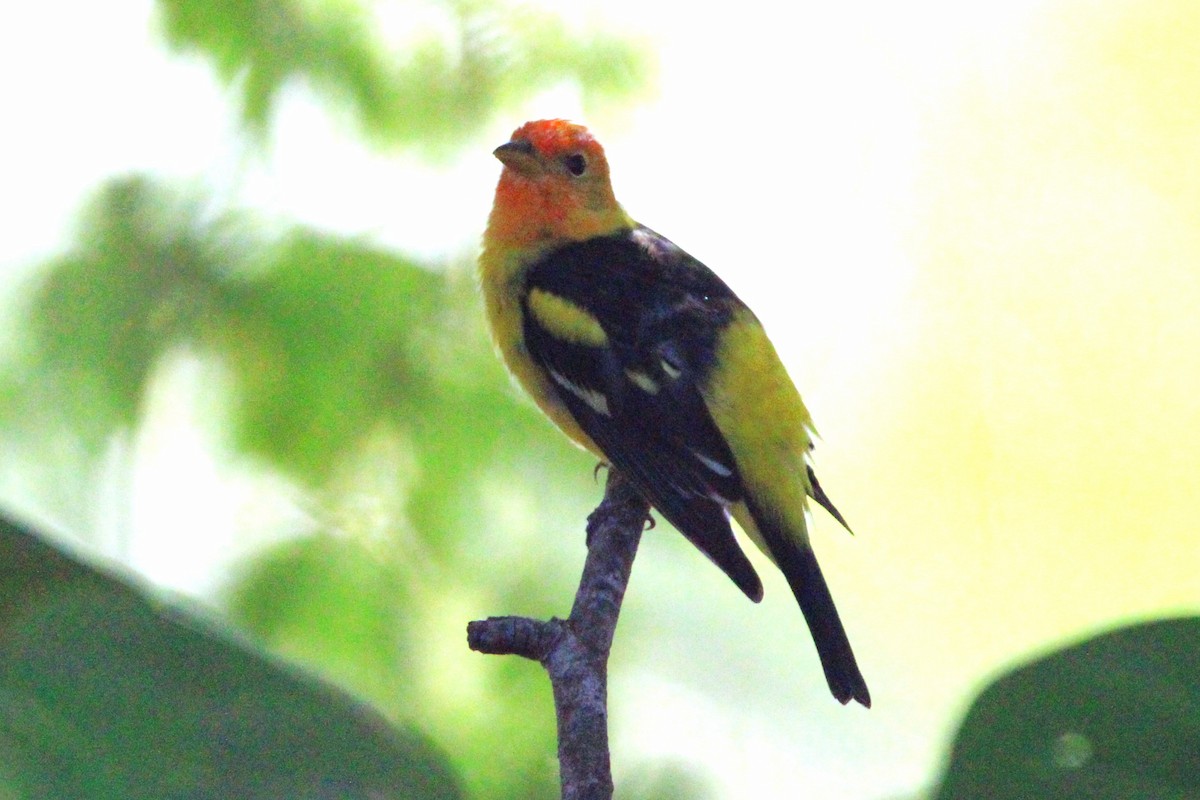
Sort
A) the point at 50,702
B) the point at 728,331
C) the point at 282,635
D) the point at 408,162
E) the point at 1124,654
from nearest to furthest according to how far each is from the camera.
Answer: the point at 1124,654 → the point at 50,702 → the point at 728,331 → the point at 282,635 → the point at 408,162

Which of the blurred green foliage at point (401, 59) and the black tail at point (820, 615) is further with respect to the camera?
the blurred green foliage at point (401, 59)

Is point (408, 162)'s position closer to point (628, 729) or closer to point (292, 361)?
point (292, 361)

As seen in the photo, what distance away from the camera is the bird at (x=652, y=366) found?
3.01 m

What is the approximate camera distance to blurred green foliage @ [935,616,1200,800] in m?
1.05

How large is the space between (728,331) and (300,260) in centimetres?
140

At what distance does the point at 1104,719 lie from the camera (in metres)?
1.16

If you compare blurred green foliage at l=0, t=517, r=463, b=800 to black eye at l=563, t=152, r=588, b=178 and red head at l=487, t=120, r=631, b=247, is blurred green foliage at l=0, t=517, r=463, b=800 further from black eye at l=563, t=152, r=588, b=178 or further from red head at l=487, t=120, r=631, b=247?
black eye at l=563, t=152, r=588, b=178

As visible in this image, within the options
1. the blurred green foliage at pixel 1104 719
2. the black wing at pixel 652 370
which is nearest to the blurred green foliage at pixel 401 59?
the black wing at pixel 652 370

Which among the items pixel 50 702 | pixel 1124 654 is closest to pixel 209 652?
pixel 50 702

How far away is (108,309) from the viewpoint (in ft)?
12.7

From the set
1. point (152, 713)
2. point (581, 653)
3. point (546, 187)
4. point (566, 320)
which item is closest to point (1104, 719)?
point (581, 653)

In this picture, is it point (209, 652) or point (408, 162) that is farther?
point (408, 162)

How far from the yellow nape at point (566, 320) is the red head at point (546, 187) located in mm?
315

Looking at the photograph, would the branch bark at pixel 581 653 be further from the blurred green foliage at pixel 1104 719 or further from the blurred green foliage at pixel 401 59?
the blurred green foliage at pixel 401 59
